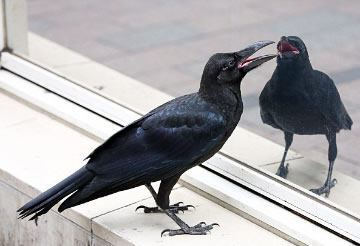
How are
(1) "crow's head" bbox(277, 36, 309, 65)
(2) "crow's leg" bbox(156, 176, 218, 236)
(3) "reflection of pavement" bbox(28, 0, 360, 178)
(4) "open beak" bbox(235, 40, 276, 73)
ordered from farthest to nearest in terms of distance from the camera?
1. (3) "reflection of pavement" bbox(28, 0, 360, 178)
2. (1) "crow's head" bbox(277, 36, 309, 65)
3. (2) "crow's leg" bbox(156, 176, 218, 236)
4. (4) "open beak" bbox(235, 40, 276, 73)

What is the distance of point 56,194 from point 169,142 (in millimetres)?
435

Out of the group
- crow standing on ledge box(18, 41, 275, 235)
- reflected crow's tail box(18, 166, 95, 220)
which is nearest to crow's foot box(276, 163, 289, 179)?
crow standing on ledge box(18, 41, 275, 235)

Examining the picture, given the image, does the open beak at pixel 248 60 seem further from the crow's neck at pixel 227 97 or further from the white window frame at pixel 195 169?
the white window frame at pixel 195 169

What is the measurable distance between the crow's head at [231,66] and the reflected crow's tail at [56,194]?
0.56m

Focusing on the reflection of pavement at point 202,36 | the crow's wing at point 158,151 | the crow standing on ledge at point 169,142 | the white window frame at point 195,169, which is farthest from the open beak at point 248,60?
the white window frame at point 195,169

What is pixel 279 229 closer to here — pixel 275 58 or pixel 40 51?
pixel 275 58

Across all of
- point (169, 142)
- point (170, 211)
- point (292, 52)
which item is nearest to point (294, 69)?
point (292, 52)

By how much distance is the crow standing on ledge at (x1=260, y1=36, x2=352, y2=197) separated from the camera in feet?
12.5

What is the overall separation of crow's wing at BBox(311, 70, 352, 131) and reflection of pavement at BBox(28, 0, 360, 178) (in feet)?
0.10

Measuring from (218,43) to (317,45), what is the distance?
96 centimetres

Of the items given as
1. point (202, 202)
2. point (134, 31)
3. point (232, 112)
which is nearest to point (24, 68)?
point (134, 31)

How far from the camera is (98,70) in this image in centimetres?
521

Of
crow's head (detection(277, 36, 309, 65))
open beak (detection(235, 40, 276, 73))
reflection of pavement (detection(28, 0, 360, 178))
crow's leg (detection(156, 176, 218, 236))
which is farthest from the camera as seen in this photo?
reflection of pavement (detection(28, 0, 360, 178))

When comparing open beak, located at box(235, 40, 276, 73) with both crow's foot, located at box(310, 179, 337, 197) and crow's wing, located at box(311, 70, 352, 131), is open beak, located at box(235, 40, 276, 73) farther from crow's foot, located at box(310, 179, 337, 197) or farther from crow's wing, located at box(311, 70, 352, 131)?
crow's foot, located at box(310, 179, 337, 197)
